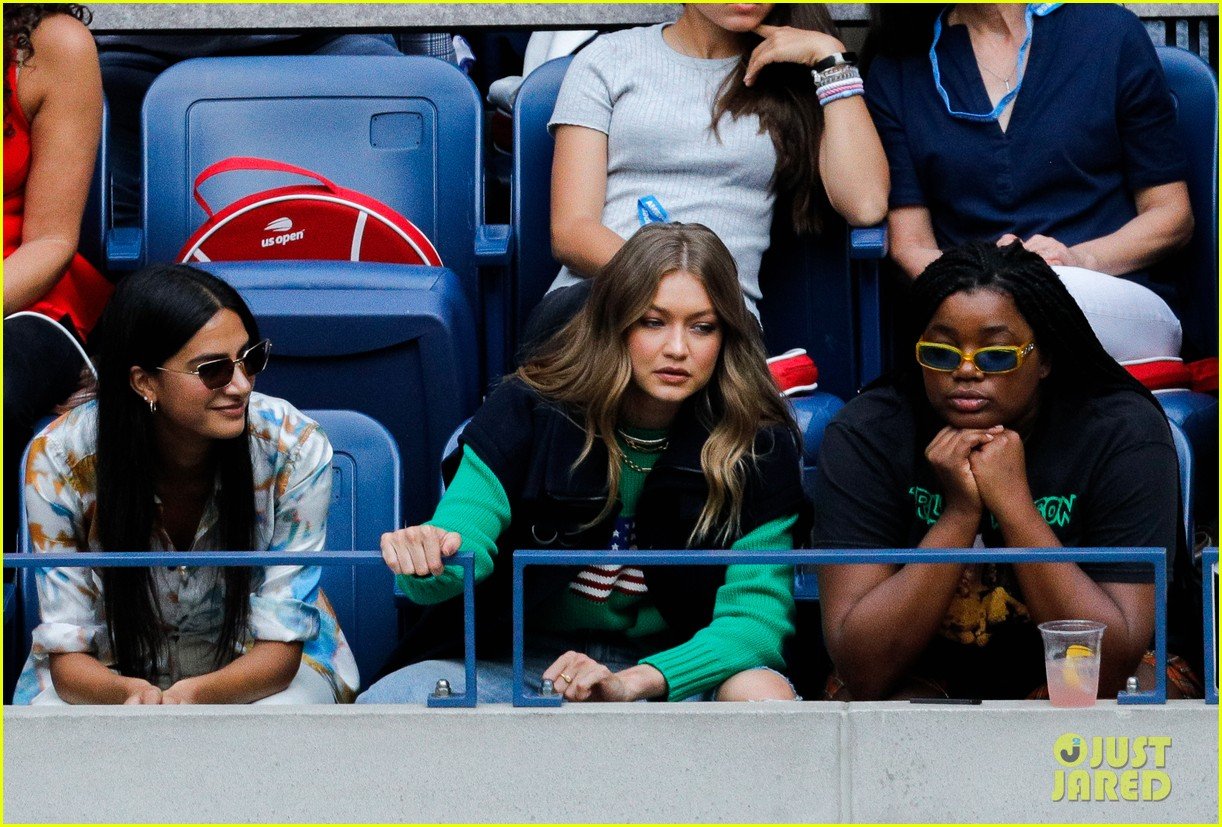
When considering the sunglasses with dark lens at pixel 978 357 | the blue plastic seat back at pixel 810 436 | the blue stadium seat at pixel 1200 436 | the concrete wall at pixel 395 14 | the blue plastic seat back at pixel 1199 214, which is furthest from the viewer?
the concrete wall at pixel 395 14

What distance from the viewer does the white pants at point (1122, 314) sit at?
133 inches

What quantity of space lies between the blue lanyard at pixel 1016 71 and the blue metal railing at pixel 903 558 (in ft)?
4.80

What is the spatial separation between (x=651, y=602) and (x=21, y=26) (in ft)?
5.54

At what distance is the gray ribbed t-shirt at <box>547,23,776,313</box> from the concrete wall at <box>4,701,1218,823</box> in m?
1.31

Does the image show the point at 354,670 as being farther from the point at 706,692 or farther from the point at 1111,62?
the point at 1111,62

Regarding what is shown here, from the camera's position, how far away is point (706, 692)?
2.83 metres

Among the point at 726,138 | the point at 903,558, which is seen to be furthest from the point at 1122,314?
the point at 903,558

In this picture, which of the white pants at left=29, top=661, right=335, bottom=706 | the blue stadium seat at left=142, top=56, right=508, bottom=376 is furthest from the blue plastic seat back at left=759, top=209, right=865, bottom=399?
the white pants at left=29, top=661, right=335, bottom=706

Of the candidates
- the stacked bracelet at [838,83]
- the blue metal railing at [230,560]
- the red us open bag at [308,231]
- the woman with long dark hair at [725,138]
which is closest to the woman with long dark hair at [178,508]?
the blue metal railing at [230,560]

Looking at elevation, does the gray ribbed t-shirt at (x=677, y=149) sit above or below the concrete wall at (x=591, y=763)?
above

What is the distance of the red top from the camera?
3.53 meters

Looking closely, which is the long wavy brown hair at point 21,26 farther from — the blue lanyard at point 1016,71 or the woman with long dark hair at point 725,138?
the blue lanyard at point 1016,71

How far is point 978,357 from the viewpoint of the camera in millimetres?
2793

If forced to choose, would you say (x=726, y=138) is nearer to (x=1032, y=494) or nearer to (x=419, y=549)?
(x=1032, y=494)
